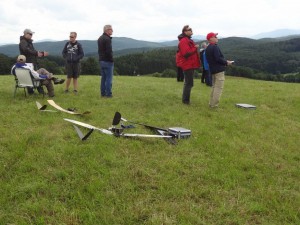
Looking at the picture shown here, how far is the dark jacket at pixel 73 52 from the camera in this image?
12000 mm

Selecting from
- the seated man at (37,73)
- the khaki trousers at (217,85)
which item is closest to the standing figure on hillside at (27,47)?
the seated man at (37,73)

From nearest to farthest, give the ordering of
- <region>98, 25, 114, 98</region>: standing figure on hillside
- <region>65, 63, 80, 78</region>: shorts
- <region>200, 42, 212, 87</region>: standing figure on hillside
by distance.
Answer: <region>98, 25, 114, 98</region>: standing figure on hillside → <region>65, 63, 80, 78</region>: shorts → <region>200, 42, 212, 87</region>: standing figure on hillside

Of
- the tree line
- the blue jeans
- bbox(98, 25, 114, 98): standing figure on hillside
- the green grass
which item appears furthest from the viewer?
the tree line

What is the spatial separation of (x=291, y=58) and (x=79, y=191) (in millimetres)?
144959

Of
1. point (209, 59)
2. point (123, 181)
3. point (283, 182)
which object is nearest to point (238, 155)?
point (283, 182)

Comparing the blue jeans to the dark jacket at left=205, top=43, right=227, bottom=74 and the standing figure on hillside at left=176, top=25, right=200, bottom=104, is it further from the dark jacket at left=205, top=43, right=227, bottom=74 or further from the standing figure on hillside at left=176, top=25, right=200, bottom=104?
the dark jacket at left=205, top=43, right=227, bottom=74

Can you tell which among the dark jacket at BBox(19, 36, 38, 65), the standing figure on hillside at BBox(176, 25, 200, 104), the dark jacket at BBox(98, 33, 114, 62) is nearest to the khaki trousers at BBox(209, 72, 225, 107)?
the standing figure on hillside at BBox(176, 25, 200, 104)

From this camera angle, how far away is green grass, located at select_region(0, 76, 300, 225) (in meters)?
4.13

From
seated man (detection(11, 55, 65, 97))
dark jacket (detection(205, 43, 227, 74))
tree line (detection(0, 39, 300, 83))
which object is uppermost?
dark jacket (detection(205, 43, 227, 74))

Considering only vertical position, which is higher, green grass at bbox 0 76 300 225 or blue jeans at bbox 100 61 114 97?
blue jeans at bbox 100 61 114 97

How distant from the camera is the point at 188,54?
393 inches

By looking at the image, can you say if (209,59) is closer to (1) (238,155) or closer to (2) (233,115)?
(2) (233,115)

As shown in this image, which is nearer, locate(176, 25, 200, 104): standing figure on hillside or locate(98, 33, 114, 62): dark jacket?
locate(176, 25, 200, 104): standing figure on hillside

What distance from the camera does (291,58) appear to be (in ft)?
440
